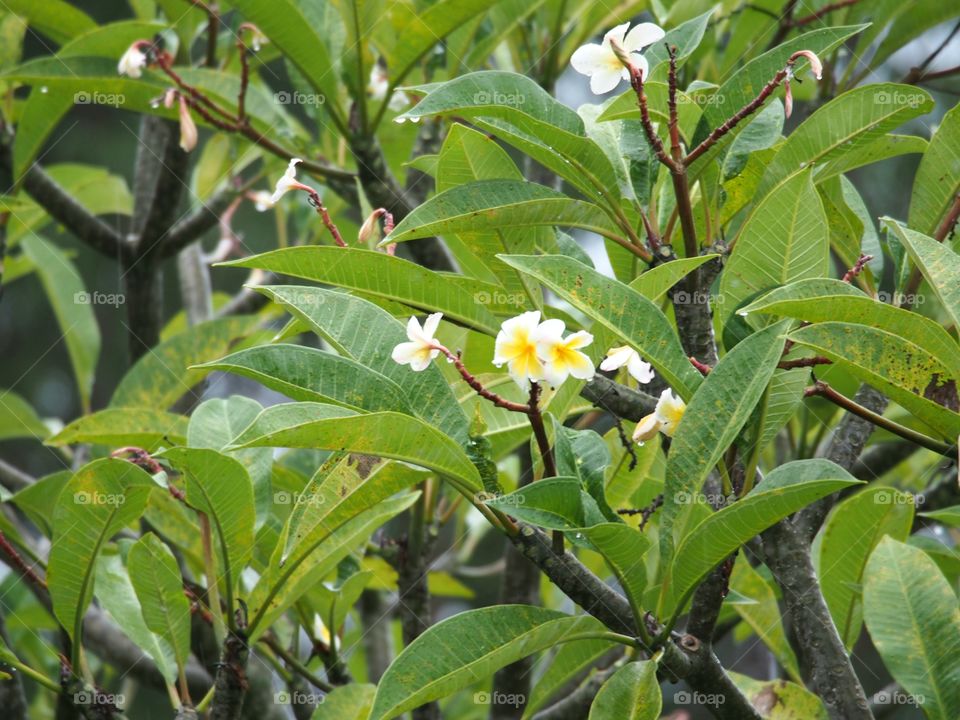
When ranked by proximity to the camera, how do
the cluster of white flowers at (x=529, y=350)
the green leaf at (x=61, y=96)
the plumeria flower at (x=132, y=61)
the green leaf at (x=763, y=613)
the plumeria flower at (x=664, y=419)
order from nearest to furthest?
the cluster of white flowers at (x=529, y=350), the plumeria flower at (x=664, y=419), the green leaf at (x=763, y=613), the plumeria flower at (x=132, y=61), the green leaf at (x=61, y=96)

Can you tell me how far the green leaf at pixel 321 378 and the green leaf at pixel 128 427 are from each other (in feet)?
2.07

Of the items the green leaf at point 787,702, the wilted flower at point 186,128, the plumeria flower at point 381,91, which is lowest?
the green leaf at point 787,702

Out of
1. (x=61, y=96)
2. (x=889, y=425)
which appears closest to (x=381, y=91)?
(x=61, y=96)

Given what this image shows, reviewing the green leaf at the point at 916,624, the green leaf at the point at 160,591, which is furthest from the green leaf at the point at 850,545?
the green leaf at the point at 160,591

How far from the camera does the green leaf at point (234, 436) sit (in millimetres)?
1404

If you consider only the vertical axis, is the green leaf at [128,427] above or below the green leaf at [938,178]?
below

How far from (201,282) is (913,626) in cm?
206

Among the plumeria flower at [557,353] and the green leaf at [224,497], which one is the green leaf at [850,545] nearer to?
the plumeria flower at [557,353]

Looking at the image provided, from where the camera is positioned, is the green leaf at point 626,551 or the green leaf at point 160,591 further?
the green leaf at point 160,591

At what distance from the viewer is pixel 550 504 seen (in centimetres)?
93

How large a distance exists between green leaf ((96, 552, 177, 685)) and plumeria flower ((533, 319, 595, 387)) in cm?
72

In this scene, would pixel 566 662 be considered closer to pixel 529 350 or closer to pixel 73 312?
pixel 529 350

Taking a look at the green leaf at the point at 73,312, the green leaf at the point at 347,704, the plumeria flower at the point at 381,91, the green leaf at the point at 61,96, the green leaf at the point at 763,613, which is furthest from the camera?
the green leaf at the point at 73,312

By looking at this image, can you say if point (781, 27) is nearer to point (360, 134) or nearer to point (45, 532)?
point (360, 134)
